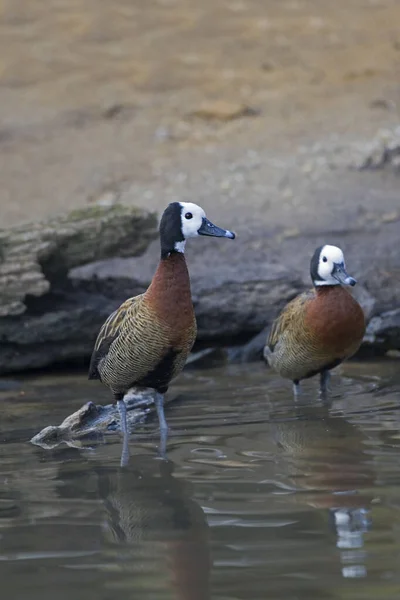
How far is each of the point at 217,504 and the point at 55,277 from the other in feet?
13.9

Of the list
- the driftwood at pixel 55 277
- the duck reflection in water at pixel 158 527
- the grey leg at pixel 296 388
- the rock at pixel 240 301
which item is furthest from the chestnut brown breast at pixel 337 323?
the duck reflection in water at pixel 158 527

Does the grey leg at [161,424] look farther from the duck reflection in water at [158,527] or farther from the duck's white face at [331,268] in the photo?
the duck's white face at [331,268]

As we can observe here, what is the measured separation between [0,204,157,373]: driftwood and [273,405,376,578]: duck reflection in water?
2101 millimetres

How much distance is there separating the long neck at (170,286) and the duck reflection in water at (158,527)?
0.99 metres

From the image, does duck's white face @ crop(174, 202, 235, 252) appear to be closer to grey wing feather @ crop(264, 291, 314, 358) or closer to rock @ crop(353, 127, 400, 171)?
grey wing feather @ crop(264, 291, 314, 358)

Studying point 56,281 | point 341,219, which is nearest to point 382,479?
point 56,281

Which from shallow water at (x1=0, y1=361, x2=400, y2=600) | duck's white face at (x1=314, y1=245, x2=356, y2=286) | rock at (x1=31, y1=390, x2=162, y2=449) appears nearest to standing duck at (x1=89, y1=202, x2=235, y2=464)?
rock at (x1=31, y1=390, x2=162, y2=449)

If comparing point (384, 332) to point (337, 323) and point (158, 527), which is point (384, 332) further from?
point (158, 527)

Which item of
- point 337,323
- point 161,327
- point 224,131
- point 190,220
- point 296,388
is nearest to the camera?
point 161,327

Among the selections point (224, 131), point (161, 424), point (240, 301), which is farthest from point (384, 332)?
point (224, 131)

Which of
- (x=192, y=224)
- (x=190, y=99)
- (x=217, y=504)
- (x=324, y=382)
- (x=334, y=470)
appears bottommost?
(x=324, y=382)

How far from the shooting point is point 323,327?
321 inches

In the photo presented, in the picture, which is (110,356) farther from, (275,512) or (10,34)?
(10,34)

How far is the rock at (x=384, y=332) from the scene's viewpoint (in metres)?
9.12
